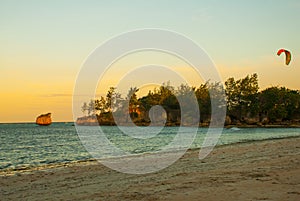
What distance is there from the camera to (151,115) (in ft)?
531

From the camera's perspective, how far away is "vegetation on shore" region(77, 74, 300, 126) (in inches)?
4995

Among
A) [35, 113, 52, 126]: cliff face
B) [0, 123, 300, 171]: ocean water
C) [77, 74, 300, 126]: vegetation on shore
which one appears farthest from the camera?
[35, 113, 52, 126]: cliff face

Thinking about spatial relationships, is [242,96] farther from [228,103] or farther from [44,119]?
[44,119]

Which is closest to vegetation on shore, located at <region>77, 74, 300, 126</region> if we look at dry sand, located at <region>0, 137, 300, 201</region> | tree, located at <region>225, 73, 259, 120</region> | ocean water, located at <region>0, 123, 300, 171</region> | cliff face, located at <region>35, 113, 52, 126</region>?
tree, located at <region>225, 73, 259, 120</region>

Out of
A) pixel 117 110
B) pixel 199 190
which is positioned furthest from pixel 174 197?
pixel 117 110

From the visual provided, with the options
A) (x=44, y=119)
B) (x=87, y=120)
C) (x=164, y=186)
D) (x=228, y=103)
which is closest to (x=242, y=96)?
(x=228, y=103)

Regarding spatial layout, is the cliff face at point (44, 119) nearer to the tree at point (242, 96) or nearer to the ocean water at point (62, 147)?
the tree at point (242, 96)

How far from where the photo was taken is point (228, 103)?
458 ft

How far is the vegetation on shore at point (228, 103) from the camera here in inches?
4995

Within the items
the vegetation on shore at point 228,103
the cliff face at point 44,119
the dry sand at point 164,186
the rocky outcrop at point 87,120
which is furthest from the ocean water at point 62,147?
the rocky outcrop at point 87,120

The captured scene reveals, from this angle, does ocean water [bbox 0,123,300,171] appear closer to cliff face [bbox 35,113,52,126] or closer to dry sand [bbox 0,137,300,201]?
dry sand [bbox 0,137,300,201]

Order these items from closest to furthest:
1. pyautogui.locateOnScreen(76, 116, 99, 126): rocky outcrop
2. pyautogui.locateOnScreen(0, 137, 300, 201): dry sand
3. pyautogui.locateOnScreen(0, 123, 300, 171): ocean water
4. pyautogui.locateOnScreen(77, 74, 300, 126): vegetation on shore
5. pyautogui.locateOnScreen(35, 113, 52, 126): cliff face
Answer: pyautogui.locateOnScreen(0, 137, 300, 201): dry sand < pyautogui.locateOnScreen(0, 123, 300, 171): ocean water < pyautogui.locateOnScreen(77, 74, 300, 126): vegetation on shore < pyautogui.locateOnScreen(35, 113, 52, 126): cliff face < pyautogui.locateOnScreen(76, 116, 99, 126): rocky outcrop

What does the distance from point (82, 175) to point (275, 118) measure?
4669 inches

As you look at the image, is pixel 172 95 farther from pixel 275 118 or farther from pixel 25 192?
pixel 25 192
